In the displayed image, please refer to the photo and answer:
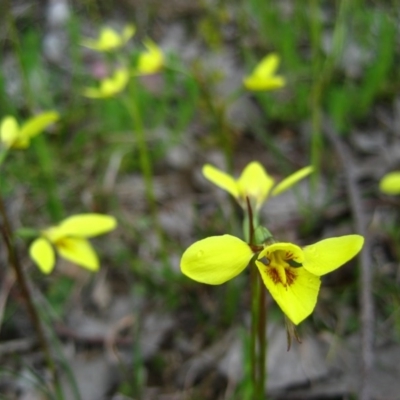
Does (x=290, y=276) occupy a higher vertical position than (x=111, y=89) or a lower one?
lower

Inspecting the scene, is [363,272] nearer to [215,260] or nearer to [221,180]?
[221,180]

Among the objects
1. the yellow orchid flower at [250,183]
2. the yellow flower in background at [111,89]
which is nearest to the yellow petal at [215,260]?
the yellow orchid flower at [250,183]

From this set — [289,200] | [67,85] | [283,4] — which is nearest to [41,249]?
[289,200]

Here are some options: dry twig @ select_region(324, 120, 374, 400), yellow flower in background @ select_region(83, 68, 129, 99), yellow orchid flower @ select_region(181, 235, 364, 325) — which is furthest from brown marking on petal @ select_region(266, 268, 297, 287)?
yellow flower in background @ select_region(83, 68, 129, 99)

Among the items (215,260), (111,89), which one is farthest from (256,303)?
(111,89)

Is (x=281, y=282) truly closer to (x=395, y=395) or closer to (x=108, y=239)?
(x=395, y=395)

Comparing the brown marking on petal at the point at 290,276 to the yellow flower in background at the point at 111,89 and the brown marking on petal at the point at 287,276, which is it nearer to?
the brown marking on petal at the point at 287,276
